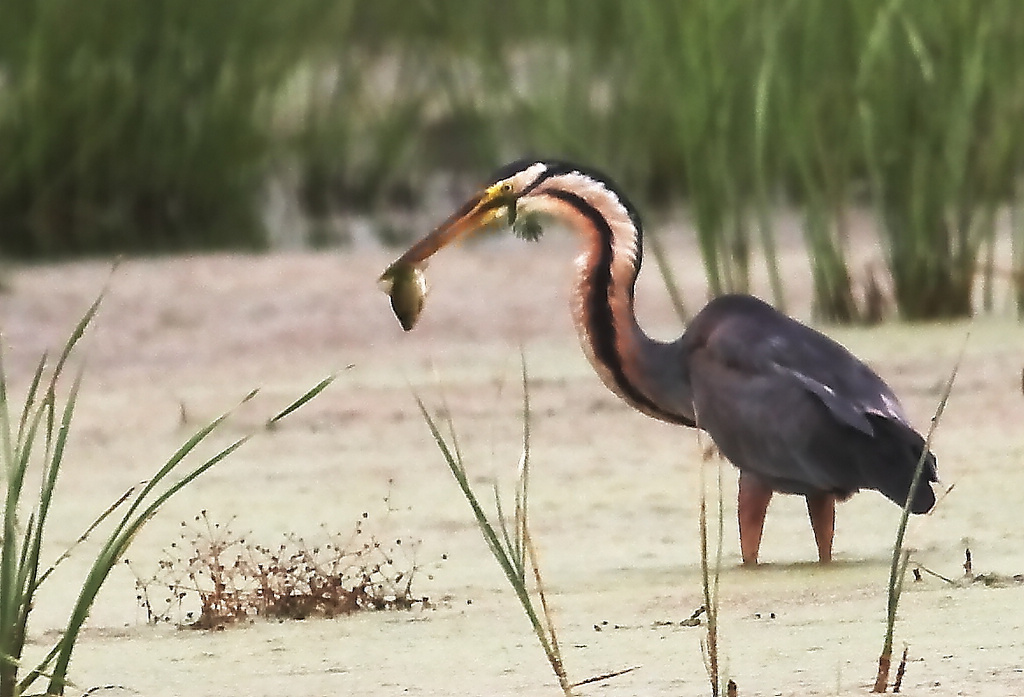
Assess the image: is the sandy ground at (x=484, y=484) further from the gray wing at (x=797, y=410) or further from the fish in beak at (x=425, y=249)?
the fish in beak at (x=425, y=249)

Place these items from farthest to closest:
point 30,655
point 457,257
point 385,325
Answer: point 457,257 < point 385,325 < point 30,655


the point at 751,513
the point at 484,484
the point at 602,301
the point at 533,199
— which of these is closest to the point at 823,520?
the point at 751,513

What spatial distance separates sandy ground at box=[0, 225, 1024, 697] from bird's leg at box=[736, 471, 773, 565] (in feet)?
0.23

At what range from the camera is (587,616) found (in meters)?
3.47

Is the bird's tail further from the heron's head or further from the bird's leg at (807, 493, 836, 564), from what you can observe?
the heron's head

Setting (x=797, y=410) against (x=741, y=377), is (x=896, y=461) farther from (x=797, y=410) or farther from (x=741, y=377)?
(x=741, y=377)

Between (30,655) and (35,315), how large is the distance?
4.99 meters

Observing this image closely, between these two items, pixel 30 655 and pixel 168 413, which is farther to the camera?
pixel 168 413

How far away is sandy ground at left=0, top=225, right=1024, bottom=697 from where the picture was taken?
3109 mm

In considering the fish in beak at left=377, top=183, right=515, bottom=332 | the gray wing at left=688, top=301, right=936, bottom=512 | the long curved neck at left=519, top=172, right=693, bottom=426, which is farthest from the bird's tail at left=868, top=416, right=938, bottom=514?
the fish in beak at left=377, top=183, right=515, bottom=332

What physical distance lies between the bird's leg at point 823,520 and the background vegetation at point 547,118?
1.88 meters

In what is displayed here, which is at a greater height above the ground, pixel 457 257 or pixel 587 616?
pixel 457 257

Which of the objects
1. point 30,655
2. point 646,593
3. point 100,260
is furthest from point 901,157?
point 100,260

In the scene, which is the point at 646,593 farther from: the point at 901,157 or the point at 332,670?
the point at 901,157
